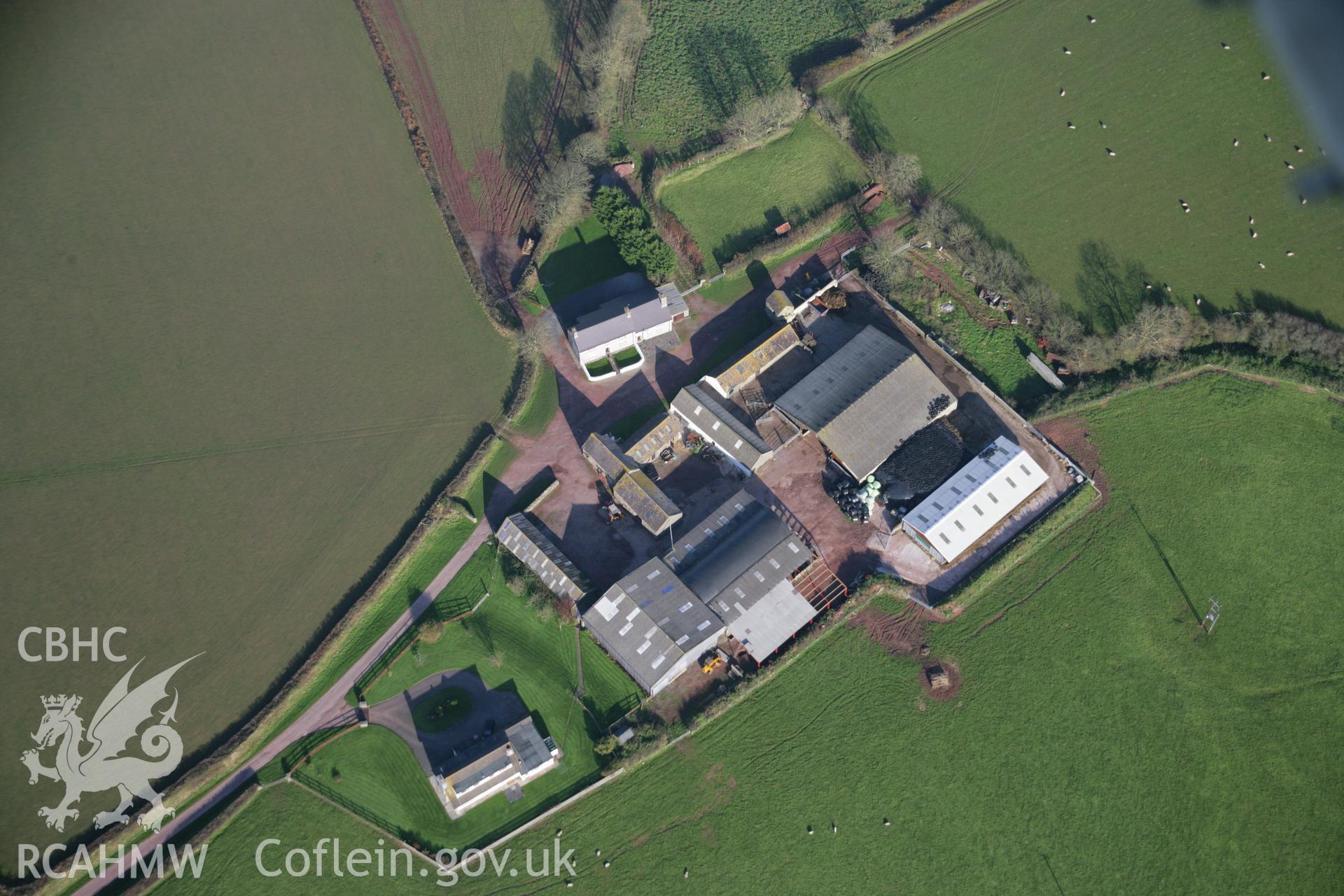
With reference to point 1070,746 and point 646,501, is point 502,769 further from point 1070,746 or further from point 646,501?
point 1070,746

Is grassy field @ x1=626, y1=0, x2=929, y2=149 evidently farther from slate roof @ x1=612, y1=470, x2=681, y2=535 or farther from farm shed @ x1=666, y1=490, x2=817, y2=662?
farm shed @ x1=666, y1=490, x2=817, y2=662

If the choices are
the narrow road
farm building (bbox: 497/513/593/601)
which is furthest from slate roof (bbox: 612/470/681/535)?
the narrow road

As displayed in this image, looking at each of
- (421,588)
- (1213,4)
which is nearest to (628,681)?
(421,588)

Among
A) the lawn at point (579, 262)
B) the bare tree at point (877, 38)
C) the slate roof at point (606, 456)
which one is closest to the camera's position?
the slate roof at point (606, 456)

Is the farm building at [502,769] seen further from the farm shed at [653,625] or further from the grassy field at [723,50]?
the grassy field at [723,50]

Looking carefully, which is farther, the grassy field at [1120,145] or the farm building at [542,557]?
the grassy field at [1120,145]

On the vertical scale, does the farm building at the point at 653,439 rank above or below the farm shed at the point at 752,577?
above

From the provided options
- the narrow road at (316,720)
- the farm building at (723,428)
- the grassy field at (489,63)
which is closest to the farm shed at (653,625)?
the farm building at (723,428)

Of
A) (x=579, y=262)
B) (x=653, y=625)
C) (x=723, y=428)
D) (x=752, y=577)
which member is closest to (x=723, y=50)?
(x=579, y=262)
